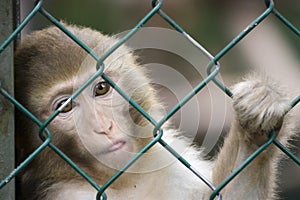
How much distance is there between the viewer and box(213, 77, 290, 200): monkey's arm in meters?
2.61

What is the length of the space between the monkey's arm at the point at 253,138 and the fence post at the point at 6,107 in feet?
2.66

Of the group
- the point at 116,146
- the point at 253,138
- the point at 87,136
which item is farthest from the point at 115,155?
the point at 253,138

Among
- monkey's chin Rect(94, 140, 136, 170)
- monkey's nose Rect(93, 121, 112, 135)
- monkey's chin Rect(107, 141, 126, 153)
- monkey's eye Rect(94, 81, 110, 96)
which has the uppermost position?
monkey's eye Rect(94, 81, 110, 96)

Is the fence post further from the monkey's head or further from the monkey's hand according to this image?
the monkey's hand

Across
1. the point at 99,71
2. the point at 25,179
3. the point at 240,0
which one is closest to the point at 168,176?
the point at 25,179

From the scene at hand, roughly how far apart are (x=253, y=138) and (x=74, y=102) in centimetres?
95

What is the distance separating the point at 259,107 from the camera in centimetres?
263

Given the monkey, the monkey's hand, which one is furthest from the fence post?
the monkey's hand

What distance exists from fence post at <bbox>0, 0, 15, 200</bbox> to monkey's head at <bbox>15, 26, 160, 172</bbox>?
0.66 meters

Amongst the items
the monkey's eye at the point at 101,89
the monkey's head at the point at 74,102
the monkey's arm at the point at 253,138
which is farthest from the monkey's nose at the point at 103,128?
the monkey's arm at the point at 253,138

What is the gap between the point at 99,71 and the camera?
240cm

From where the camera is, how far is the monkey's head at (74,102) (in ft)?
10.3

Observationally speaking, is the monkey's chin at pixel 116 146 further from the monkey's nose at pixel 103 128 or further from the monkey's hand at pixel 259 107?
the monkey's hand at pixel 259 107

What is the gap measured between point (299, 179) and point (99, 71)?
472 centimetres
